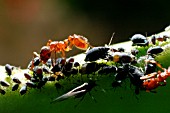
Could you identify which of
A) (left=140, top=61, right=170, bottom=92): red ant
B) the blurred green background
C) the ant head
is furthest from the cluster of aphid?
the blurred green background

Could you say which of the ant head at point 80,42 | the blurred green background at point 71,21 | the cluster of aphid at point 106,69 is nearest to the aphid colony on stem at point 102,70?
the cluster of aphid at point 106,69

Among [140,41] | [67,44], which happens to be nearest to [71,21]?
[67,44]

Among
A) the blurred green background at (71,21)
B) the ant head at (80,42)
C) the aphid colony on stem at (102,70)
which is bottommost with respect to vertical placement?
the aphid colony on stem at (102,70)

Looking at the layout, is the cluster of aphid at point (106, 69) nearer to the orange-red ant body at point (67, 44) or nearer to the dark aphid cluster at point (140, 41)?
the dark aphid cluster at point (140, 41)

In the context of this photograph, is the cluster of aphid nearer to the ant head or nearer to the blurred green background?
the ant head

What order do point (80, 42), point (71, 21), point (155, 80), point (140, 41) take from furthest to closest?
point (71, 21) < point (80, 42) < point (140, 41) < point (155, 80)

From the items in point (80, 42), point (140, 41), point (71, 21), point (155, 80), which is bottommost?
point (155, 80)

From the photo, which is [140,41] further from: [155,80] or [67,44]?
[67,44]
